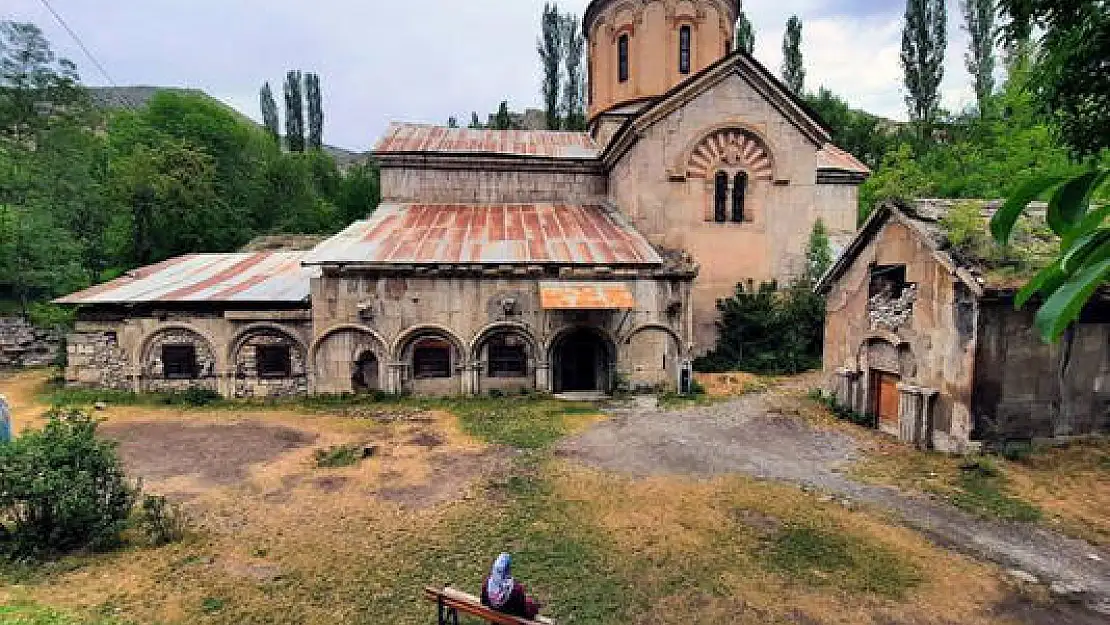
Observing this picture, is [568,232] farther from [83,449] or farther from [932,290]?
[83,449]

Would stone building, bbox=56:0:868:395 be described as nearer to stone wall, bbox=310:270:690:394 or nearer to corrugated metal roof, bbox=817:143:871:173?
stone wall, bbox=310:270:690:394

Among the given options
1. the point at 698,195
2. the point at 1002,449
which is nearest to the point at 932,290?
the point at 1002,449

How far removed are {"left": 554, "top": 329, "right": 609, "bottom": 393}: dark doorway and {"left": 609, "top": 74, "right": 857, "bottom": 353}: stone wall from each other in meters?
4.66

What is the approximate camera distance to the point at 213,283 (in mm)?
15266

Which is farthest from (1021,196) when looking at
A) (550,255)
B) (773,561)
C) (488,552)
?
(550,255)

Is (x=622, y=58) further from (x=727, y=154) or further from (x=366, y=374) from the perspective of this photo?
(x=366, y=374)

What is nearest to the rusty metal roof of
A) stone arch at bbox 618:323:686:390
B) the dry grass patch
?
stone arch at bbox 618:323:686:390

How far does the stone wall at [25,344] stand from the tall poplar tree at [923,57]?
141 feet

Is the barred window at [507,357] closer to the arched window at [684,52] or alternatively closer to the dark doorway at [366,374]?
the dark doorway at [366,374]

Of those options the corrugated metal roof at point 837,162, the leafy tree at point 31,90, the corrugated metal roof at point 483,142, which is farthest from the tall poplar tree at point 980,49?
the leafy tree at point 31,90

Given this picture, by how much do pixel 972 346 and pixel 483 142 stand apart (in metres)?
16.2

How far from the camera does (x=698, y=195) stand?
17.4 m

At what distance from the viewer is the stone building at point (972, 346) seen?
30.1 ft

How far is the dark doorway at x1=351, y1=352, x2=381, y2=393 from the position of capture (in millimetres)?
13930
